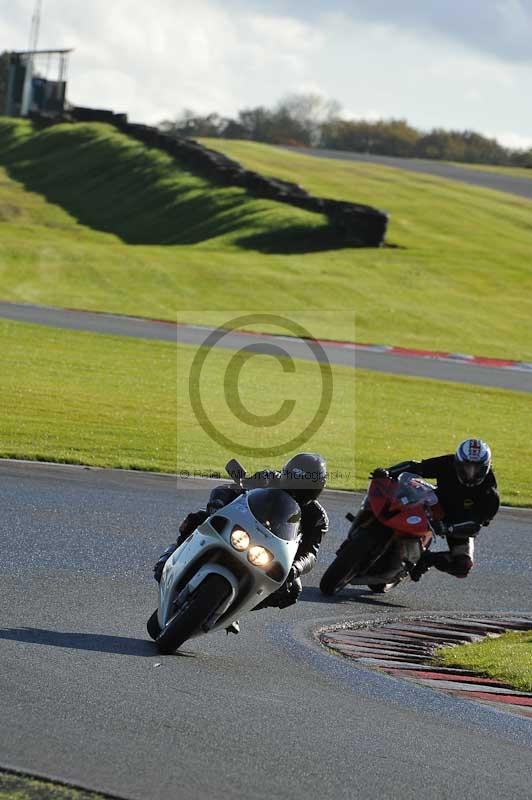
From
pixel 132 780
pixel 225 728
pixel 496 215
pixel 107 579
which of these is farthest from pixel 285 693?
pixel 496 215

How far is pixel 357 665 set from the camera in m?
8.05

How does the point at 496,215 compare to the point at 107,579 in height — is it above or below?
above

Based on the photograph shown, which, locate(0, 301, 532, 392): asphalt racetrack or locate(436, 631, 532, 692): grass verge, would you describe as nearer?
locate(436, 631, 532, 692): grass verge

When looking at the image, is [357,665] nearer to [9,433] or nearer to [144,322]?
[9,433]

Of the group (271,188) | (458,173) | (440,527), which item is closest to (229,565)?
(440,527)

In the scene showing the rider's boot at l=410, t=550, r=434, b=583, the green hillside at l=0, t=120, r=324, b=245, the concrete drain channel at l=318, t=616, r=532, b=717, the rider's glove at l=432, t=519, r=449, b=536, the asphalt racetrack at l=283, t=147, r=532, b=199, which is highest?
the asphalt racetrack at l=283, t=147, r=532, b=199

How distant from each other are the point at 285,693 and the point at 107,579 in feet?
9.99

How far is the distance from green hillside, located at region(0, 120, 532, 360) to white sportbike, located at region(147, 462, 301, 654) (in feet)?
83.9

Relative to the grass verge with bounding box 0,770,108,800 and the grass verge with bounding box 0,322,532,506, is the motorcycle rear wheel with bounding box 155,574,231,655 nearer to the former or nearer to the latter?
the grass verge with bounding box 0,770,108,800

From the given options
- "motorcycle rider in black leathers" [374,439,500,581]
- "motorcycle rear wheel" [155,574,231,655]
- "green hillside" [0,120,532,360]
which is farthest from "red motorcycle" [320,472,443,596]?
"green hillside" [0,120,532,360]

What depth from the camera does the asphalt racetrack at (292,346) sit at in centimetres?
2767

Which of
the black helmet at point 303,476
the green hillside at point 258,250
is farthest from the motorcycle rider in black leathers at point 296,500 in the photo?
the green hillside at point 258,250

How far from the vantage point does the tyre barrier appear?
4716 centimetres

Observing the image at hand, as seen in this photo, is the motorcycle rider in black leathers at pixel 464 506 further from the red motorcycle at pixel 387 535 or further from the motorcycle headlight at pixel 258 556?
the motorcycle headlight at pixel 258 556
